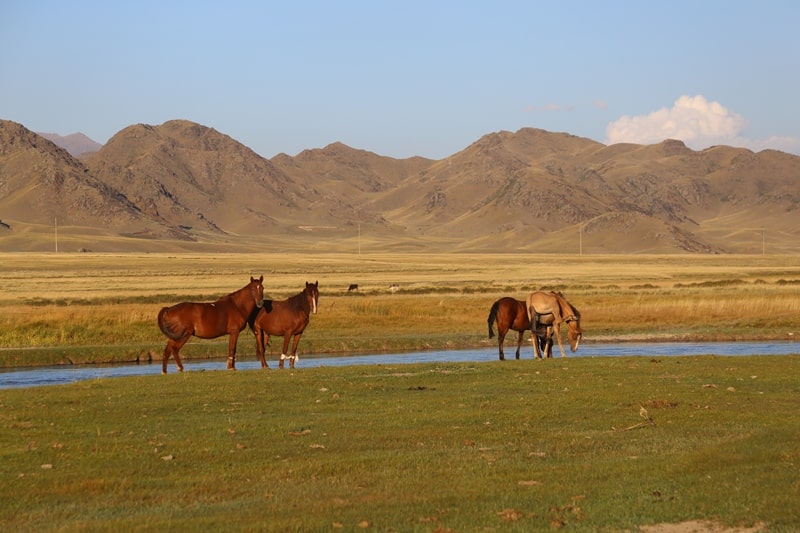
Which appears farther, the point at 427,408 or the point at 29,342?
the point at 29,342

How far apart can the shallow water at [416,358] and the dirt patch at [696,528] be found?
19.7m

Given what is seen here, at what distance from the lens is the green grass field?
1123 centimetres

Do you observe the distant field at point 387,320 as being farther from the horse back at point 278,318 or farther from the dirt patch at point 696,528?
the dirt patch at point 696,528

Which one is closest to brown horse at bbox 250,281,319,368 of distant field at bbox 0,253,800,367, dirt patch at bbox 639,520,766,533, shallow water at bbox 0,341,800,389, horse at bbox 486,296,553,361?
shallow water at bbox 0,341,800,389

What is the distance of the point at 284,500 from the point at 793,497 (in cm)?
569

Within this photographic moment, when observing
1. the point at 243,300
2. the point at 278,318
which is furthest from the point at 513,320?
the point at 243,300

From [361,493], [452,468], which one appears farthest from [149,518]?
[452,468]

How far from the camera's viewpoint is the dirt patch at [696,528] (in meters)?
10.5

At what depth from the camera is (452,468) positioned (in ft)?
44.2

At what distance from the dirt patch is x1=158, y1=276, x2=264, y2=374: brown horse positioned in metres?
15.3

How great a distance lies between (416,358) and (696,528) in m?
26.0

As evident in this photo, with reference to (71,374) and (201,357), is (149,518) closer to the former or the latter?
(71,374)

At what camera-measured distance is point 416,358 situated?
36562mm

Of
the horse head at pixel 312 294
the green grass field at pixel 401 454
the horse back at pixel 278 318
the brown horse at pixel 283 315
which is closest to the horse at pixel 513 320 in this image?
the horse head at pixel 312 294
